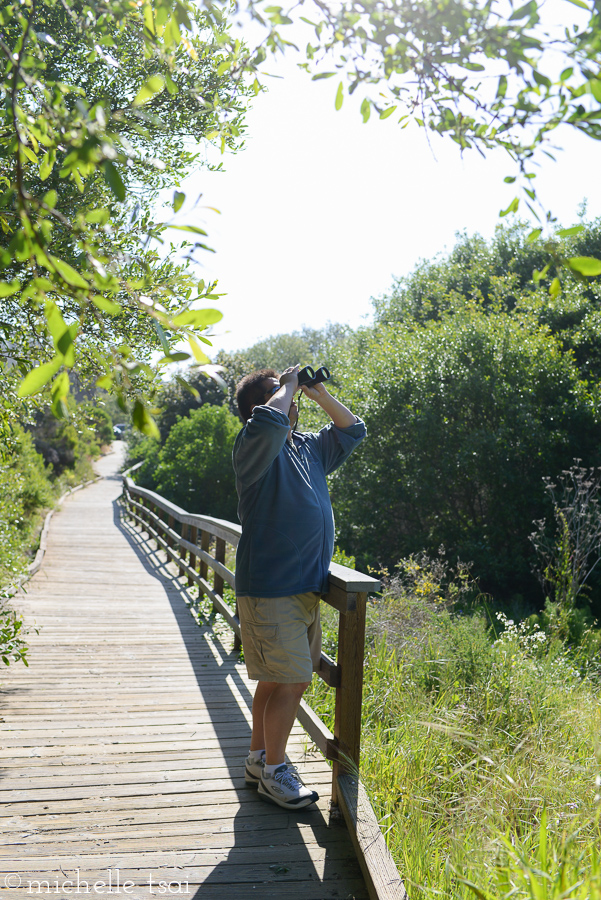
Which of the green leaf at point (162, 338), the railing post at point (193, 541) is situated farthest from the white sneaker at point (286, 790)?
the railing post at point (193, 541)

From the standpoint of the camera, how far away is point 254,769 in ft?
9.43

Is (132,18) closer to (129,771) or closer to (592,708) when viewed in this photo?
(129,771)

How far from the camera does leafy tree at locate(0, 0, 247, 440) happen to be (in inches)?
50.2

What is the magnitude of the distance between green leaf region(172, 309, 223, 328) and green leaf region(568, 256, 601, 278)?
2.46 ft

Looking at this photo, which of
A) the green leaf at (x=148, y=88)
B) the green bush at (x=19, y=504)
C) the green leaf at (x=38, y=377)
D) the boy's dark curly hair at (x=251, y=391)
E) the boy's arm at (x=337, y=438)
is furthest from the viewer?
the green bush at (x=19, y=504)

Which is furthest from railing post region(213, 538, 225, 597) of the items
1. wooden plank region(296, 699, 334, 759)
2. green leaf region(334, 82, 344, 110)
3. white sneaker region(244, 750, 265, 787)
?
green leaf region(334, 82, 344, 110)

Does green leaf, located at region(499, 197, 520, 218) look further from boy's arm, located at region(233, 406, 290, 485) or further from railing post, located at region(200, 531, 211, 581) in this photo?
railing post, located at region(200, 531, 211, 581)

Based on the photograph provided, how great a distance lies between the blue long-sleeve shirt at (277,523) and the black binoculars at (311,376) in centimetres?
35

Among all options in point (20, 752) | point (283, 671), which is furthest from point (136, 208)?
point (20, 752)

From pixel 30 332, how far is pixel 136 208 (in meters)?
2.59

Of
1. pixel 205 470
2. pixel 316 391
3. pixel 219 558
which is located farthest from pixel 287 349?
pixel 316 391

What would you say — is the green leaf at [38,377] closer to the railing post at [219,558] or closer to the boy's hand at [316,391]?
the boy's hand at [316,391]

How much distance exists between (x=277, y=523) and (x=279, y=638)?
451 mm

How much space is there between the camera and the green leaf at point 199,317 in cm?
123
